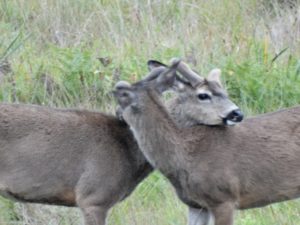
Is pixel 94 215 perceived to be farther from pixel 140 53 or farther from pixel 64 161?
pixel 140 53

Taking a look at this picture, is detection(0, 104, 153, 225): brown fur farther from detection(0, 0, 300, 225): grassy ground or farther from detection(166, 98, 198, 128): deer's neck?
detection(0, 0, 300, 225): grassy ground

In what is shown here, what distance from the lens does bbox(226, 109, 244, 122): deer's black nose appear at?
9734mm

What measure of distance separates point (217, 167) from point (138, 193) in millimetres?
1249

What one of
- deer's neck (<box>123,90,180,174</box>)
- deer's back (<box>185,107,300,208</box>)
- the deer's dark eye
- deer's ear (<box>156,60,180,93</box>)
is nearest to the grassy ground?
deer's back (<box>185,107,300,208</box>)

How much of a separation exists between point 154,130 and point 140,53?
11.8 ft

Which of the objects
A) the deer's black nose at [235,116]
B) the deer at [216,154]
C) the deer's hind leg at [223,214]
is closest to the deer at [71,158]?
the deer's black nose at [235,116]

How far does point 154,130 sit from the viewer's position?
9656 millimetres

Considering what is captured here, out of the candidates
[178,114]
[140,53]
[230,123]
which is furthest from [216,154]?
[140,53]

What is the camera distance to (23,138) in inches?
384

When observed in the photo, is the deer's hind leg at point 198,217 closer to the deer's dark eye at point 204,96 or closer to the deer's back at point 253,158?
the deer's back at point 253,158

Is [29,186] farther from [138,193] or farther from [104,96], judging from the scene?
[104,96]

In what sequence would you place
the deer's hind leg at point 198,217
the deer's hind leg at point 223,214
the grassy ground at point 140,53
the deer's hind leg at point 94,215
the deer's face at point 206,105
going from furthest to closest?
1. the grassy ground at point 140,53
2. the deer's face at point 206,105
3. the deer's hind leg at point 198,217
4. the deer's hind leg at point 94,215
5. the deer's hind leg at point 223,214

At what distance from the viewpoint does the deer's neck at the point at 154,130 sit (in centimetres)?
961

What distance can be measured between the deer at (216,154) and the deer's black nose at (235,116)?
14 centimetres
